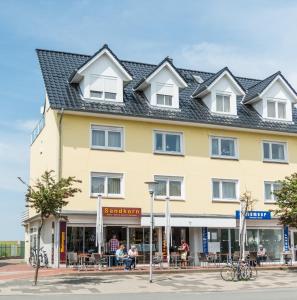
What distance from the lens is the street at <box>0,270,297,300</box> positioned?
1862cm

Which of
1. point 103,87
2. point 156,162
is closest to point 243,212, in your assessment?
point 156,162

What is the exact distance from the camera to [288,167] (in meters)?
35.7

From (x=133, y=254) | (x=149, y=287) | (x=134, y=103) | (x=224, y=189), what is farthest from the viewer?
(x=224, y=189)

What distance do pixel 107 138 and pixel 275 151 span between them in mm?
11395

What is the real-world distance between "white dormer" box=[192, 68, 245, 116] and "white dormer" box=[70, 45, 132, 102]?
5496 millimetres

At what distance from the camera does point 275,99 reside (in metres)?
35.9

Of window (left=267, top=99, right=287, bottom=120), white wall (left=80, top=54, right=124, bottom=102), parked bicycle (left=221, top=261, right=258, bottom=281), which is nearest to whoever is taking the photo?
parked bicycle (left=221, top=261, right=258, bottom=281)

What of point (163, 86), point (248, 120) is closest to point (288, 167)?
point (248, 120)

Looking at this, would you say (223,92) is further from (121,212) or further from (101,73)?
(121,212)

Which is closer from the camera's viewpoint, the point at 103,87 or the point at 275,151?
the point at 103,87

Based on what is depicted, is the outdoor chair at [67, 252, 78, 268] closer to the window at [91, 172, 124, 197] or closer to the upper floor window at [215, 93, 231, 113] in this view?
the window at [91, 172, 124, 197]

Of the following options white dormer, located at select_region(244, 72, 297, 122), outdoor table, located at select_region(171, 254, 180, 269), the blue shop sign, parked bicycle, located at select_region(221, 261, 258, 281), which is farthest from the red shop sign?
white dormer, located at select_region(244, 72, 297, 122)

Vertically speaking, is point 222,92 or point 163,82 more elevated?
point 163,82

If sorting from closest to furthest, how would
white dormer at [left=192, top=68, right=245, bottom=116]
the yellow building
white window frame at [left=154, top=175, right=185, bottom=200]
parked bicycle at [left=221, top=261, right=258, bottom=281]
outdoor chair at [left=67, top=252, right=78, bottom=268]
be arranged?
parked bicycle at [left=221, top=261, right=258, bottom=281] < outdoor chair at [left=67, top=252, right=78, bottom=268] < the yellow building < white window frame at [left=154, top=175, right=185, bottom=200] < white dormer at [left=192, top=68, right=245, bottom=116]
